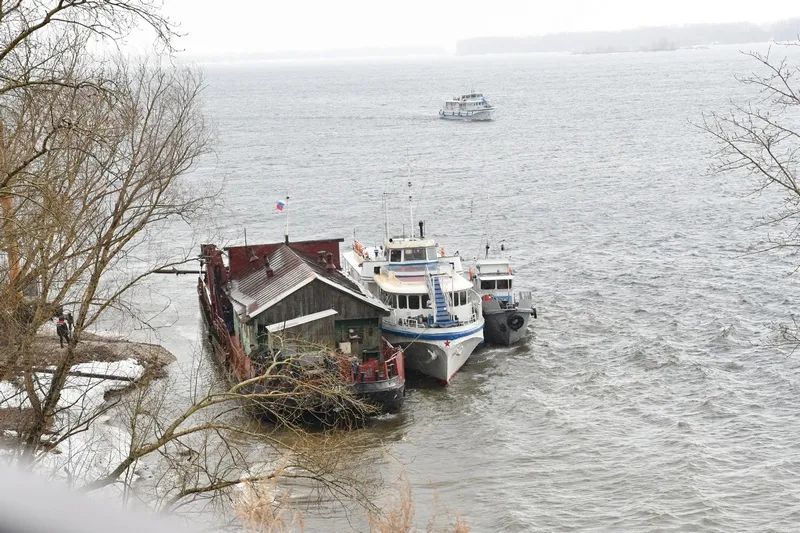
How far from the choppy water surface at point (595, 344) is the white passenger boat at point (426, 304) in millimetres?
1407

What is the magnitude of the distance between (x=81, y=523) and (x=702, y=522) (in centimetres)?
2391

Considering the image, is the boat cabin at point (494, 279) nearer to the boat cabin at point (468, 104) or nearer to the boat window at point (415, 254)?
the boat window at point (415, 254)

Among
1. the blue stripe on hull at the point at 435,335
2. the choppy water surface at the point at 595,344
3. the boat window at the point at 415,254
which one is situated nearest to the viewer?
the choppy water surface at the point at 595,344

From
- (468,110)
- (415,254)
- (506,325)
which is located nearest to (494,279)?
(506,325)

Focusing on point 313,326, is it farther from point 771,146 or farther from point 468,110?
point 468,110

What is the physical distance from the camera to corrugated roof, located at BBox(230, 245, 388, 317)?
3191 centimetres

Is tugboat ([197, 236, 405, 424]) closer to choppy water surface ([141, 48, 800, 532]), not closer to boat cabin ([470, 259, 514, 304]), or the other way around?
choppy water surface ([141, 48, 800, 532])

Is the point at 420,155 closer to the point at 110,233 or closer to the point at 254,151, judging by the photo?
the point at 254,151

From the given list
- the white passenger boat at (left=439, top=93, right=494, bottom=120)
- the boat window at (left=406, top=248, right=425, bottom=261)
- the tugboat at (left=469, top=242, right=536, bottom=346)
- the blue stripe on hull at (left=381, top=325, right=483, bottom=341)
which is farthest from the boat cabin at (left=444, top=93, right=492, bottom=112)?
the blue stripe on hull at (left=381, top=325, right=483, bottom=341)

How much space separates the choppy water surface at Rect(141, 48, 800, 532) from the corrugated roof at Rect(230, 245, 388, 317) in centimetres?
448

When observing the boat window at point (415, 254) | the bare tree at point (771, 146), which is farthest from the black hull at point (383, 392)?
the bare tree at point (771, 146)

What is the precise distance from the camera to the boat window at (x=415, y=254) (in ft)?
126

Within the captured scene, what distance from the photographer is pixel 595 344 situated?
37844mm

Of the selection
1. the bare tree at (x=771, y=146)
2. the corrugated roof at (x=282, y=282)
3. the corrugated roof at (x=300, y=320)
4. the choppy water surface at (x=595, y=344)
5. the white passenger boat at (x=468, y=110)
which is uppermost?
the bare tree at (x=771, y=146)
